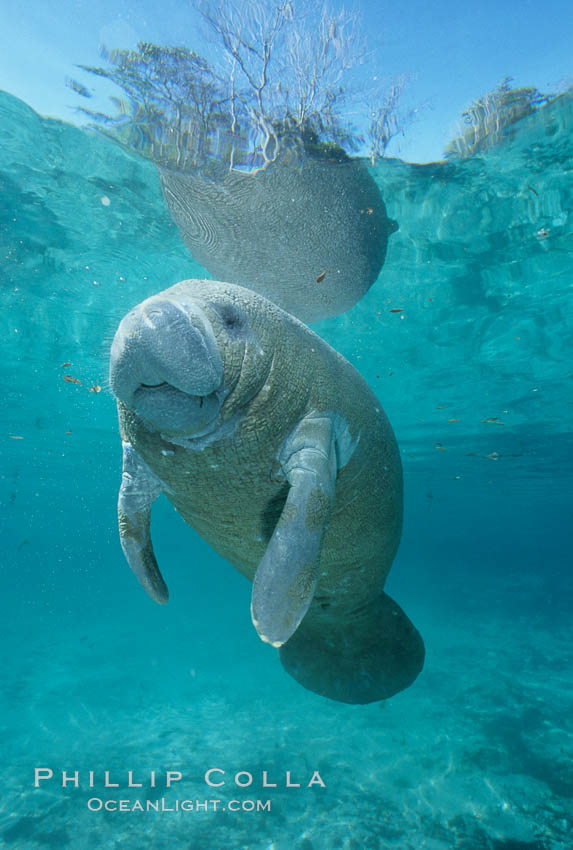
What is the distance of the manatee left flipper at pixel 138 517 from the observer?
2.47m

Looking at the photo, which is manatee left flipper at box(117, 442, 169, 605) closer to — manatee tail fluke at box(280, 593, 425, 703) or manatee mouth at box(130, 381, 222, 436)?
manatee mouth at box(130, 381, 222, 436)

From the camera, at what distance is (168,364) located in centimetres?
159

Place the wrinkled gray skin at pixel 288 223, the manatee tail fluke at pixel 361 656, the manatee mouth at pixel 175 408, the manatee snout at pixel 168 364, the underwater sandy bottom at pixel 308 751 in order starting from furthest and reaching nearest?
1. the underwater sandy bottom at pixel 308 751
2. the wrinkled gray skin at pixel 288 223
3. the manatee tail fluke at pixel 361 656
4. the manatee mouth at pixel 175 408
5. the manatee snout at pixel 168 364

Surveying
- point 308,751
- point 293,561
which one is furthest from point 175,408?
point 308,751

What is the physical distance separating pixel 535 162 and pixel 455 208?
121cm

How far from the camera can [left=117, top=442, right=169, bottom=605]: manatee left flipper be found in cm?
247

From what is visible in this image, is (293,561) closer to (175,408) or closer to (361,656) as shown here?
(175,408)

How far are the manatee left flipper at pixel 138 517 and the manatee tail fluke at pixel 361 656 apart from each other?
1.50 metres

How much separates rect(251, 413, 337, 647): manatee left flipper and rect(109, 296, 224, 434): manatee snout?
0.48 metres

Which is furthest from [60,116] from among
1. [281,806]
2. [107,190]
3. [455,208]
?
[281,806]

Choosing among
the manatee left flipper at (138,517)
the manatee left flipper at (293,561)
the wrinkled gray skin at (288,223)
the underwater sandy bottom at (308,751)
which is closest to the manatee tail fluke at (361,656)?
the manatee left flipper at (138,517)

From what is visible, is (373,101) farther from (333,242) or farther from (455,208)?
(455,208)

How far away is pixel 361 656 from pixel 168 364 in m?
3.11

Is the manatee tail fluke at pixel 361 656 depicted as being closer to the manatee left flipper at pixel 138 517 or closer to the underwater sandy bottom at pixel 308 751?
the manatee left flipper at pixel 138 517
